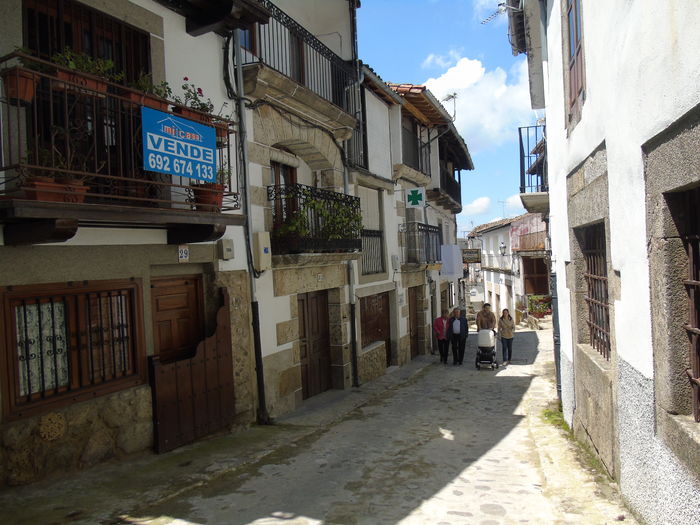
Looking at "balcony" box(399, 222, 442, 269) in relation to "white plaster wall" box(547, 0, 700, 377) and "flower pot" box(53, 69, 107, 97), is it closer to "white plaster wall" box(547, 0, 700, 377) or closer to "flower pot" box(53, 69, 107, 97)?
"white plaster wall" box(547, 0, 700, 377)

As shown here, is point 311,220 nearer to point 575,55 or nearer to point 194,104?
point 194,104

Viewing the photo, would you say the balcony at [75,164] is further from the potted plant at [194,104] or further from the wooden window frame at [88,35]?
the wooden window frame at [88,35]

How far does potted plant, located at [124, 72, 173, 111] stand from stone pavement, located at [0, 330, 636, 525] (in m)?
3.58

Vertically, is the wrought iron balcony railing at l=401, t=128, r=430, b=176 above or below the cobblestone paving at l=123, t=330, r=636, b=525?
above

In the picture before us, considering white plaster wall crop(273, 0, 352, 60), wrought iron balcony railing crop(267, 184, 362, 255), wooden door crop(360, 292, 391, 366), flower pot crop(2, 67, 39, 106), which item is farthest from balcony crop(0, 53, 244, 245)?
wooden door crop(360, 292, 391, 366)

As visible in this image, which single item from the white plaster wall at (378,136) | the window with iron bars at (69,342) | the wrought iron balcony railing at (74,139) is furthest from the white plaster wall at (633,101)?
the white plaster wall at (378,136)

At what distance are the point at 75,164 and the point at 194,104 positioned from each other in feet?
6.06

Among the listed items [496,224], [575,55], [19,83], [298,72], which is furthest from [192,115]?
[496,224]

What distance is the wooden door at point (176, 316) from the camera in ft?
21.9

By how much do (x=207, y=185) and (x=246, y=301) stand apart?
1880 mm

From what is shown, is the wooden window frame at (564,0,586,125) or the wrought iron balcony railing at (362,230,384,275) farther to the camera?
the wrought iron balcony railing at (362,230,384,275)

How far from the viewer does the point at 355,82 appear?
38.6 feet

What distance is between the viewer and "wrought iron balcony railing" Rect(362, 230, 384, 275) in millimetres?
12680

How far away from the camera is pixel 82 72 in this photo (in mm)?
4906
